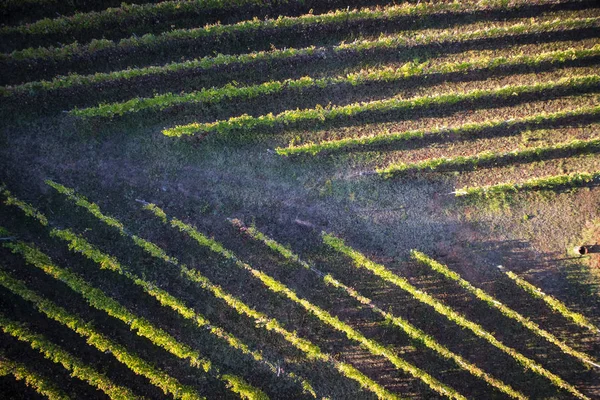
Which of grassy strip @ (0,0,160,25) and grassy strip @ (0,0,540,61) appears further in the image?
grassy strip @ (0,0,160,25)

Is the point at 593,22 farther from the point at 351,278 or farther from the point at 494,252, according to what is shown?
the point at 351,278

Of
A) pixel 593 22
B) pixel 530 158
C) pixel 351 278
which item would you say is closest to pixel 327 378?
pixel 351 278

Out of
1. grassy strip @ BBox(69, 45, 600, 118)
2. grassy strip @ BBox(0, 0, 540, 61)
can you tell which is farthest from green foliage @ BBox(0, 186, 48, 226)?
grassy strip @ BBox(0, 0, 540, 61)

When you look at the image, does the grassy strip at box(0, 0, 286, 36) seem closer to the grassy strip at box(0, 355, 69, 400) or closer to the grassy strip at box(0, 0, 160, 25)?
the grassy strip at box(0, 0, 160, 25)

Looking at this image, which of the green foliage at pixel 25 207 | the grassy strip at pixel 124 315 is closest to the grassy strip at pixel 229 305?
the grassy strip at pixel 124 315

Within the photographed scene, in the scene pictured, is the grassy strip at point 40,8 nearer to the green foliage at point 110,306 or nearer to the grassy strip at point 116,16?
the grassy strip at point 116,16

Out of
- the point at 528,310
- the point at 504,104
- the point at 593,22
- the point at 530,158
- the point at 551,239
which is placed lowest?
the point at 528,310
